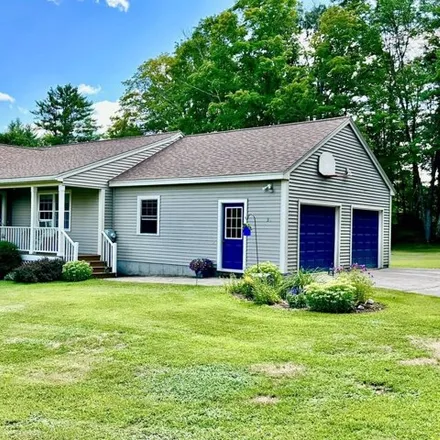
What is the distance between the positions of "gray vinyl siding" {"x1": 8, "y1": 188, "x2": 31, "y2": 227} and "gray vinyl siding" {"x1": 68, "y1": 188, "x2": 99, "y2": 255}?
2.64 metres

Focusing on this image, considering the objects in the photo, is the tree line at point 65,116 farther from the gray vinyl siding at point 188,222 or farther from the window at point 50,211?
the gray vinyl siding at point 188,222

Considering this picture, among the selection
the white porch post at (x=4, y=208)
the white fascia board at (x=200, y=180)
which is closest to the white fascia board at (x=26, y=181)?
the white fascia board at (x=200, y=180)

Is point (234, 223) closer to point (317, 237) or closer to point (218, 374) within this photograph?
point (317, 237)

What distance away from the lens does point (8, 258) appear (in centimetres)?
1588

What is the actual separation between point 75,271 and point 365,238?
971 centimetres

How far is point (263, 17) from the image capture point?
33406 millimetres

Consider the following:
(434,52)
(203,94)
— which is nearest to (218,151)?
(203,94)

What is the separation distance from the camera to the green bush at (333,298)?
860 cm

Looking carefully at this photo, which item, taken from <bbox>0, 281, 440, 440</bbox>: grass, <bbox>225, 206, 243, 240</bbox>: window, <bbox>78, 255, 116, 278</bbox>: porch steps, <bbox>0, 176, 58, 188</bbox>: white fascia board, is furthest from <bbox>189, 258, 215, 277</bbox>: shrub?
<bbox>0, 281, 440, 440</bbox>: grass

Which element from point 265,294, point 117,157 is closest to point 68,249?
point 117,157

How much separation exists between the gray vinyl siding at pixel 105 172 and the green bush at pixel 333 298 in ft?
31.7

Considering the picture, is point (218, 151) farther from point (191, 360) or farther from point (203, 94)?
point (203, 94)

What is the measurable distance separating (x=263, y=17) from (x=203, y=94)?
6.56 meters

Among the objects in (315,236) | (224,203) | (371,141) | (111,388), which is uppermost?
(371,141)
